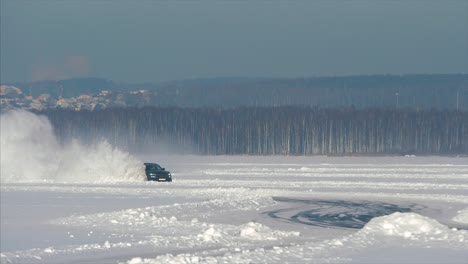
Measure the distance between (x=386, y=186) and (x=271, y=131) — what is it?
116981mm

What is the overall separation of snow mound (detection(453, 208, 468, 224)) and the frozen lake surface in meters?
0.05

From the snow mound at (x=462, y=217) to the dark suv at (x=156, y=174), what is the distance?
2342 centimetres

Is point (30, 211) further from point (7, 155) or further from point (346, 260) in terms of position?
point (7, 155)

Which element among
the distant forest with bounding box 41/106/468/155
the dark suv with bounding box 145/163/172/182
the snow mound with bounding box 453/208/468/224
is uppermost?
the distant forest with bounding box 41/106/468/155

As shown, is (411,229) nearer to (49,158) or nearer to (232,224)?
(232,224)

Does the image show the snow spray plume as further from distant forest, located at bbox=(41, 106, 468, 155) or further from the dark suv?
distant forest, located at bbox=(41, 106, 468, 155)

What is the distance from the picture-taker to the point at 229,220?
29.4 metres

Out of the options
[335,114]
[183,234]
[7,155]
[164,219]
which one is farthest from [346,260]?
[335,114]

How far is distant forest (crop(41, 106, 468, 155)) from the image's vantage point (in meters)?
158

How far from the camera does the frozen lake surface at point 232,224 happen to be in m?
20.8

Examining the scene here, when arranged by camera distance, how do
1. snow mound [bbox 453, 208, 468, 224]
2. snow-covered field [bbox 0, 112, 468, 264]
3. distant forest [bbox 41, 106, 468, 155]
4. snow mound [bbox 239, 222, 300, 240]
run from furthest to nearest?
distant forest [bbox 41, 106, 468, 155] → snow mound [bbox 453, 208, 468, 224] → snow mound [bbox 239, 222, 300, 240] → snow-covered field [bbox 0, 112, 468, 264]

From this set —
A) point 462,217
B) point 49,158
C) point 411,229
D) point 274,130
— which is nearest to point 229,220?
→ point 411,229

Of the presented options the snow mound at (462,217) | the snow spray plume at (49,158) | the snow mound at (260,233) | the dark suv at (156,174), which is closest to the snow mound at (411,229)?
the snow mound at (260,233)

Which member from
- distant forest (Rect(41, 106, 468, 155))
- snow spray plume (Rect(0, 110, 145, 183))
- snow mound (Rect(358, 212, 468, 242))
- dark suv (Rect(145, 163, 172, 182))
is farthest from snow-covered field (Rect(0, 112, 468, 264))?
distant forest (Rect(41, 106, 468, 155))
